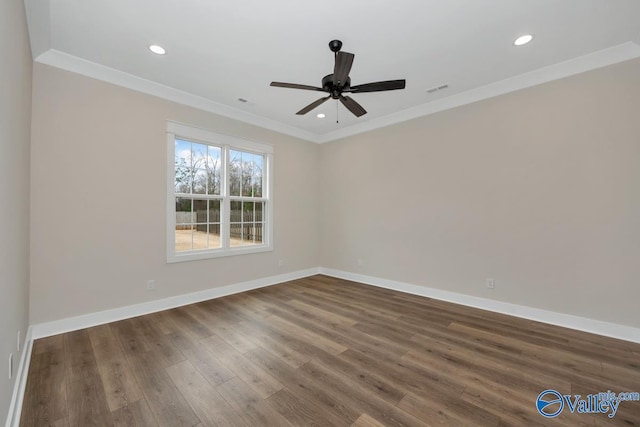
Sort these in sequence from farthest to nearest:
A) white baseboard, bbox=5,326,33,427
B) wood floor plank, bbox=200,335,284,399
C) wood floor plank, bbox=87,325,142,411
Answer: wood floor plank, bbox=200,335,284,399 → wood floor plank, bbox=87,325,142,411 → white baseboard, bbox=5,326,33,427

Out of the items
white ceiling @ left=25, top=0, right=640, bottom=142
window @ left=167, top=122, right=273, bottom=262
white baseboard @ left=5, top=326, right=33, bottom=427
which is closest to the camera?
white baseboard @ left=5, top=326, right=33, bottom=427

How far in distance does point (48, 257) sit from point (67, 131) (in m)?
1.36

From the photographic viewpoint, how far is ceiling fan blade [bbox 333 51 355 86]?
210 cm

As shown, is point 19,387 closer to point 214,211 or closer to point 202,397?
point 202,397

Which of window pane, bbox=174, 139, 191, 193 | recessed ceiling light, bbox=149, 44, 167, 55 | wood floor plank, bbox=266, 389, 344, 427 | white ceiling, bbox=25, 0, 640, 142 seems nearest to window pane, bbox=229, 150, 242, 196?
window pane, bbox=174, 139, 191, 193

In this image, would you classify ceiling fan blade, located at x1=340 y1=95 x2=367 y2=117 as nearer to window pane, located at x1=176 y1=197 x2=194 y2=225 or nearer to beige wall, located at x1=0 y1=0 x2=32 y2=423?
beige wall, located at x1=0 y1=0 x2=32 y2=423

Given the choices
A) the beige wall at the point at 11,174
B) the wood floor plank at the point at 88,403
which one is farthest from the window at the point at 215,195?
the wood floor plank at the point at 88,403

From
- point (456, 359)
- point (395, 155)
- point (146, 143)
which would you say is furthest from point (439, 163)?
point (146, 143)

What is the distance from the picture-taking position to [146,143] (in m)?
3.38

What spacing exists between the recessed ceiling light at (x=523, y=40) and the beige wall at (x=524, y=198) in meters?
0.84

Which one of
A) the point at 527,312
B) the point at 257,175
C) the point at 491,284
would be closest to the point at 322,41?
the point at 257,175

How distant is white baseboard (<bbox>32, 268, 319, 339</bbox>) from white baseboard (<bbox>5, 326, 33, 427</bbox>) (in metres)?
0.23

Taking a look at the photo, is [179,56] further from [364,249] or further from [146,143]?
[364,249]

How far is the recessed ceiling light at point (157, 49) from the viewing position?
2.66 m
